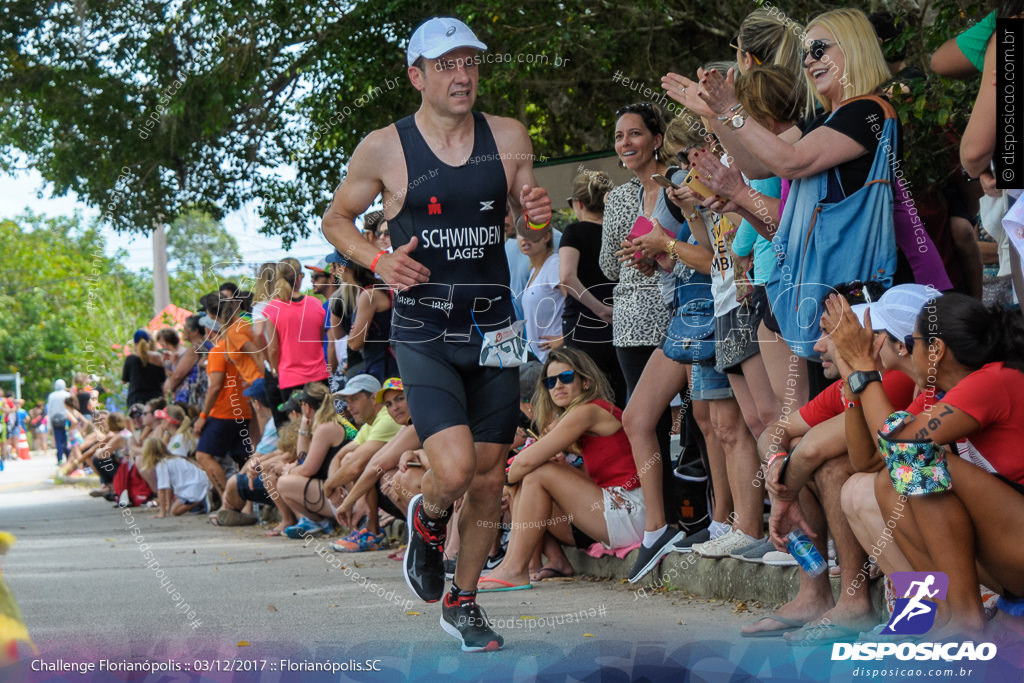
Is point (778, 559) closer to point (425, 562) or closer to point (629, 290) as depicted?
point (425, 562)

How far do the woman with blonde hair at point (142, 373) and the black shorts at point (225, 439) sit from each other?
2929 millimetres

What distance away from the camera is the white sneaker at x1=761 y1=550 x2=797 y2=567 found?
5.50m

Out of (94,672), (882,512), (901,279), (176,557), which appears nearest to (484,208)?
(901,279)

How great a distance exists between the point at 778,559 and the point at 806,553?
2.65ft

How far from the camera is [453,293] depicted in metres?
5.04

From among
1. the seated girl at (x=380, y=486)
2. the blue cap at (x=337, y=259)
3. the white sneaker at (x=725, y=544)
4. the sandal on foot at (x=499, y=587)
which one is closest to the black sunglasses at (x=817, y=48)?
the white sneaker at (x=725, y=544)

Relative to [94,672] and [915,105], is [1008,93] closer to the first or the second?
[915,105]

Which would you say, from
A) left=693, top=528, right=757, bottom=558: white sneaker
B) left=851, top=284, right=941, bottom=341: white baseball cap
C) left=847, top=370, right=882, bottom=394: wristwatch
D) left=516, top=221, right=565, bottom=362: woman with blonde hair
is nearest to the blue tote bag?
left=851, top=284, right=941, bottom=341: white baseball cap

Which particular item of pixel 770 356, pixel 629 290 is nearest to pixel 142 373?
pixel 629 290

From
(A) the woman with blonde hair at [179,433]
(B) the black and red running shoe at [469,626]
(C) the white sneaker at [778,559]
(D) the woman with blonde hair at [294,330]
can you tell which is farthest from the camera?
(A) the woman with blonde hair at [179,433]

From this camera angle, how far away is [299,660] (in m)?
4.81

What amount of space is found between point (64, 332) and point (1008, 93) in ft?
201

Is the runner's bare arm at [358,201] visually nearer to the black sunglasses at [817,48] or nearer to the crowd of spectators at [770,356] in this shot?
the crowd of spectators at [770,356]

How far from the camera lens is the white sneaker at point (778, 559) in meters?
5.50
